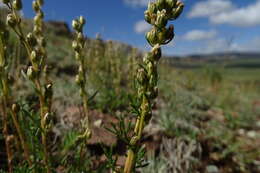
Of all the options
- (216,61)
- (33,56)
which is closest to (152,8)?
(33,56)

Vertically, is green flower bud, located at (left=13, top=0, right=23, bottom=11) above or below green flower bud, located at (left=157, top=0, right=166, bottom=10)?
above

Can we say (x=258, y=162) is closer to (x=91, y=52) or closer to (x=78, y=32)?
(x=91, y=52)

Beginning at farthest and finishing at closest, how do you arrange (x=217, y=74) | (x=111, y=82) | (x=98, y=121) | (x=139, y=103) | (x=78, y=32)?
1. (x=217, y=74)
2. (x=111, y=82)
3. (x=98, y=121)
4. (x=78, y=32)
5. (x=139, y=103)

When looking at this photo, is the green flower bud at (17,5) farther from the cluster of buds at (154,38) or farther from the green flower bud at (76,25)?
the cluster of buds at (154,38)

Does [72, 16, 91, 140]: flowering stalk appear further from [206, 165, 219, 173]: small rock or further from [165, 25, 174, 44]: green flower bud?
[206, 165, 219, 173]: small rock

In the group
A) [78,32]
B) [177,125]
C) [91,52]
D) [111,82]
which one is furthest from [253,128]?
[78,32]

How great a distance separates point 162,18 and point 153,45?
112 millimetres

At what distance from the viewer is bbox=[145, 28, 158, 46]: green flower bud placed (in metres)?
1.07

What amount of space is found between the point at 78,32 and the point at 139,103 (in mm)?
587

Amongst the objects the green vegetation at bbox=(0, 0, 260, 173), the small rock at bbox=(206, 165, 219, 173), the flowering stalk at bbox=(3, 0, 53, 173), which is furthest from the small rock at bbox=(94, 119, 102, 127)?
the flowering stalk at bbox=(3, 0, 53, 173)

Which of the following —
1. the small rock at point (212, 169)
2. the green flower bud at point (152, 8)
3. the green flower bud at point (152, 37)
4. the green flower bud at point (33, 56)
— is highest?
the green flower bud at point (152, 8)

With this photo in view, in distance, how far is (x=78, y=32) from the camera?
154 centimetres

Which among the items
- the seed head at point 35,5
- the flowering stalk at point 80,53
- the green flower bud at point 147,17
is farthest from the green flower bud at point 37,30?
the green flower bud at point 147,17

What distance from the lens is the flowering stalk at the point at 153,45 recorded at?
1066 mm
